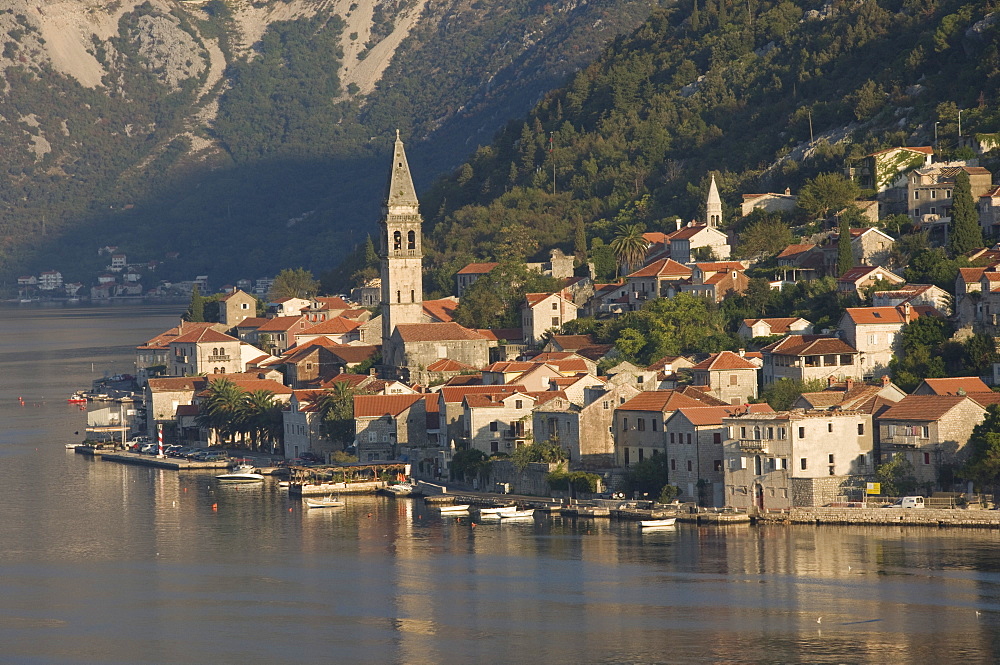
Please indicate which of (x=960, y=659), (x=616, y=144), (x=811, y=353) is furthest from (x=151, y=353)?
(x=960, y=659)

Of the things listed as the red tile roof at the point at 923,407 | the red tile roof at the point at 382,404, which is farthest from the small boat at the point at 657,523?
the red tile roof at the point at 382,404

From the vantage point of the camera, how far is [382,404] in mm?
89312

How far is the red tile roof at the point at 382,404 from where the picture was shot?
88.8 meters

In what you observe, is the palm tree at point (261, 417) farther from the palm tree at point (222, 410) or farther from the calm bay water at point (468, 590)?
the calm bay water at point (468, 590)

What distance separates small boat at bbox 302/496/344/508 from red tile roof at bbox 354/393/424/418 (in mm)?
6927

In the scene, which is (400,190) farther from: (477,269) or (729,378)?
(729,378)

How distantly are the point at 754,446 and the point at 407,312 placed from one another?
41.4 m

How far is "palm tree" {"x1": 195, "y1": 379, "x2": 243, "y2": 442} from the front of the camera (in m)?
99.9

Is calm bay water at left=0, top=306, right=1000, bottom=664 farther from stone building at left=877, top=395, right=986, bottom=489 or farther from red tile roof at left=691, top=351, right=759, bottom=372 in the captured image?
red tile roof at left=691, top=351, right=759, bottom=372

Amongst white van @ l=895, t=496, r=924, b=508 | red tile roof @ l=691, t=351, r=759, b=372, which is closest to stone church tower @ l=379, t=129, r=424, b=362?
red tile roof @ l=691, t=351, r=759, b=372

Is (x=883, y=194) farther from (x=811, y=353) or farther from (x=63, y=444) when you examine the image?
(x=63, y=444)

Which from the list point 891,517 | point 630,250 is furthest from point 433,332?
point 891,517

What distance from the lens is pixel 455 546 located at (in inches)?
2731

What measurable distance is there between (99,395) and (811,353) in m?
60.9
